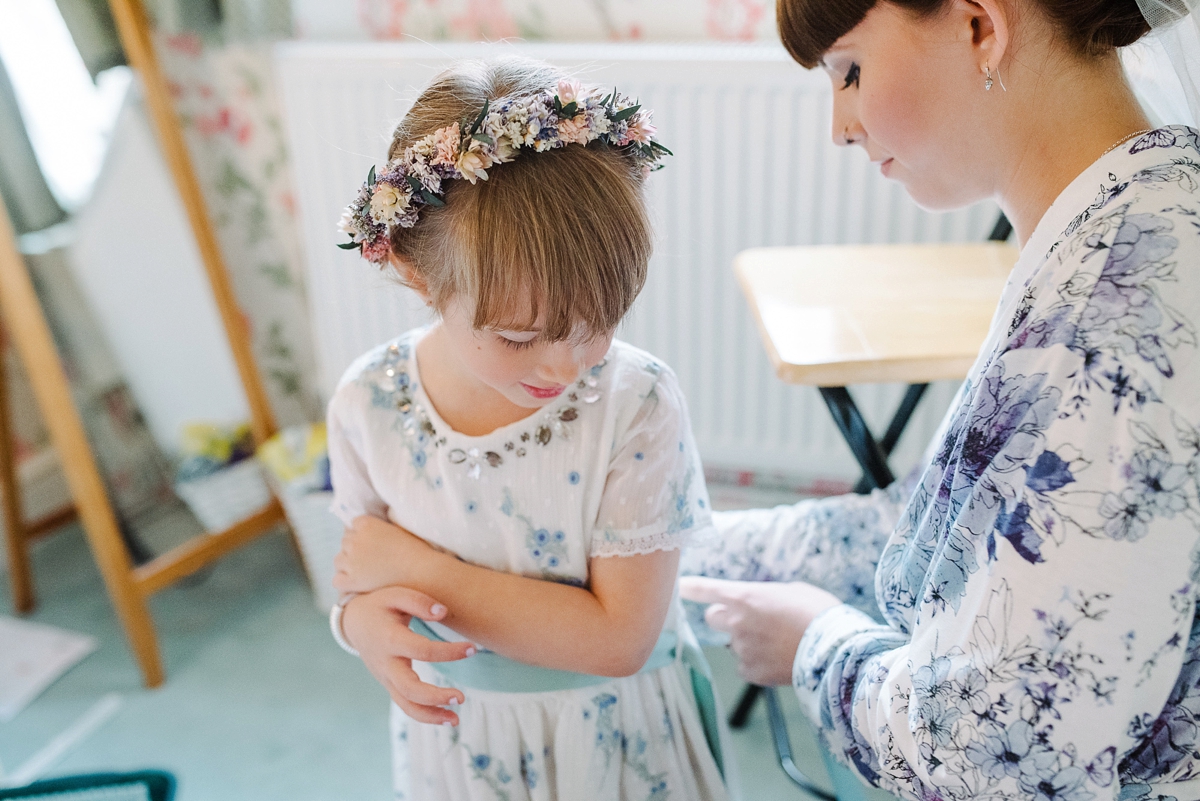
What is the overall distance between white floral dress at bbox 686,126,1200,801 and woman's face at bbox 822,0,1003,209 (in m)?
0.10

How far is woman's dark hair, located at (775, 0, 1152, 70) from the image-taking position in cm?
62

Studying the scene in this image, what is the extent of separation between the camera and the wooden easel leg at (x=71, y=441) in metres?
1.47

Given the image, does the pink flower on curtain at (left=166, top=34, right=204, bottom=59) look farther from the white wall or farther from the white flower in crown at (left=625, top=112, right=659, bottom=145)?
the white flower in crown at (left=625, top=112, right=659, bottom=145)

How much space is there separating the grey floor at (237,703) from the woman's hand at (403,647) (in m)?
0.77

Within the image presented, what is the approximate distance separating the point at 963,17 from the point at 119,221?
1640 millimetres

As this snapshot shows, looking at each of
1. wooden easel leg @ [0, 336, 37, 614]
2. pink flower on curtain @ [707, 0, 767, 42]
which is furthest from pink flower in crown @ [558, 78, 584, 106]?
wooden easel leg @ [0, 336, 37, 614]

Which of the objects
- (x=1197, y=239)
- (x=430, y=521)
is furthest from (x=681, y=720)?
(x=1197, y=239)

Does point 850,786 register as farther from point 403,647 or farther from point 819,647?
point 403,647

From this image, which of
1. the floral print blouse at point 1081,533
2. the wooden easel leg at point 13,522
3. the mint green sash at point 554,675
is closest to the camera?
the floral print blouse at point 1081,533

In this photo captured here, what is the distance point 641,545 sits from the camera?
0.78 m

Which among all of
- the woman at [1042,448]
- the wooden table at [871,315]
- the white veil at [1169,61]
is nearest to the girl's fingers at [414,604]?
the woman at [1042,448]

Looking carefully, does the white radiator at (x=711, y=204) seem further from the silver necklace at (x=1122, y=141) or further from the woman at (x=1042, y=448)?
the silver necklace at (x=1122, y=141)

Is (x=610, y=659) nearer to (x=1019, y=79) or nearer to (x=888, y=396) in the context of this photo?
(x=1019, y=79)

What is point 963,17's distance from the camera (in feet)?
2.10
